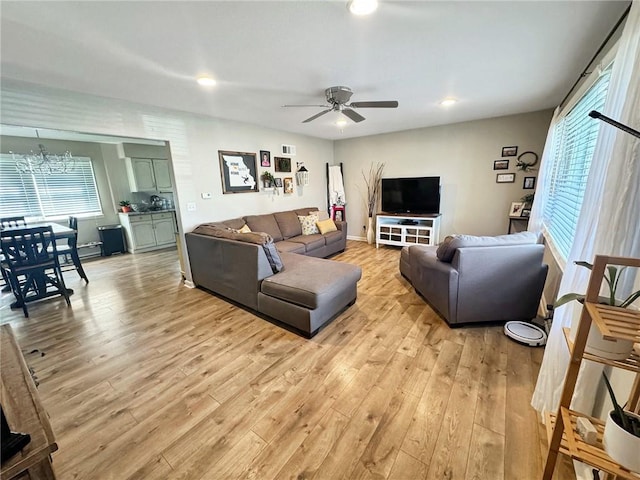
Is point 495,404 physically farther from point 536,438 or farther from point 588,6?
point 588,6

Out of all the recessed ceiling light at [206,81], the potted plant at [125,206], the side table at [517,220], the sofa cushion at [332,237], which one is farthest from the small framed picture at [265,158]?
the side table at [517,220]

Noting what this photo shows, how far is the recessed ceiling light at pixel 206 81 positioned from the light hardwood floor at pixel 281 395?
2389 millimetres

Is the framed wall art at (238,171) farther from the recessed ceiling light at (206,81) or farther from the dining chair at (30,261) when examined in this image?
the dining chair at (30,261)

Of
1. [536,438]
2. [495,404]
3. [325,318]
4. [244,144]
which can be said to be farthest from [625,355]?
[244,144]

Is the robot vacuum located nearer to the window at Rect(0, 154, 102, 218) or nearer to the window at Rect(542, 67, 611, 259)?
the window at Rect(542, 67, 611, 259)

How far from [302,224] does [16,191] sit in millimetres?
5406

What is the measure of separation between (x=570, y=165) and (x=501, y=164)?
70.9 inches

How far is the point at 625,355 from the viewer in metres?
0.90

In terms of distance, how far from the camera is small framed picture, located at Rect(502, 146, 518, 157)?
4.11 metres

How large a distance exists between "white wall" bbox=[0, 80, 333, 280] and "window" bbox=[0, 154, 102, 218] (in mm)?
3768

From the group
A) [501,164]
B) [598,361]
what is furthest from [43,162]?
[501,164]

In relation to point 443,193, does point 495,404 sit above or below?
below

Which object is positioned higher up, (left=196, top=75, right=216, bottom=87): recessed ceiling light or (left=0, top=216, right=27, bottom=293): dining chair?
(left=196, top=75, right=216, bottom=87): recessed ceiling light

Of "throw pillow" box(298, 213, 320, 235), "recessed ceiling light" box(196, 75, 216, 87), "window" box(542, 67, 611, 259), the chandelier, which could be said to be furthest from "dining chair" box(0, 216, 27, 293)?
"window" box(542, 67, 611, 259)
